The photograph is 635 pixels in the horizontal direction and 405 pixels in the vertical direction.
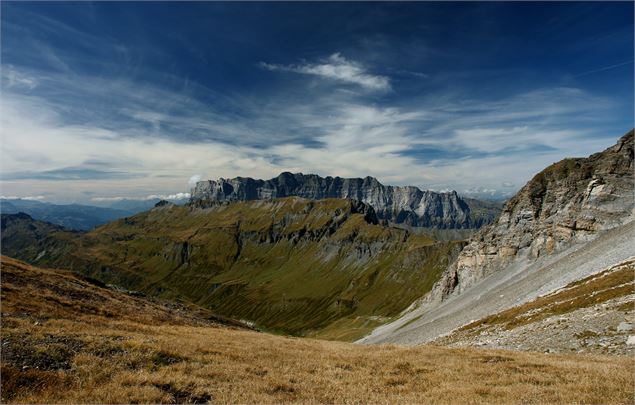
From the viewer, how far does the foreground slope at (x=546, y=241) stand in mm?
62594

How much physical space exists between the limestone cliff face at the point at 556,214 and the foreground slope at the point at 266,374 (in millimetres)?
75226

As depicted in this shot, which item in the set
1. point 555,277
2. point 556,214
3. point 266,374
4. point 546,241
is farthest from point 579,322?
point 556,214

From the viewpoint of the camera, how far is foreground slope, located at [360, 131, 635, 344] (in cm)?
6259

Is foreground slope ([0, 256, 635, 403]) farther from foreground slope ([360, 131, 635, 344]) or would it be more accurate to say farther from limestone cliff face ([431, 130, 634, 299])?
limestone cliff face ([431, 130, 634, 299])

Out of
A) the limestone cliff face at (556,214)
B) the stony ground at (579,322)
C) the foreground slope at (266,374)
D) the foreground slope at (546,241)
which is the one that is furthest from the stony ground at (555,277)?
the foreground slope at (266,374)

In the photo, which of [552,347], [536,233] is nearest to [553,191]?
[536,233]

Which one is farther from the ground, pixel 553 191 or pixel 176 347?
pixel 553 191

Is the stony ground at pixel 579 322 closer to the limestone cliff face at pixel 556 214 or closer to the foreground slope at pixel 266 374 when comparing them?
the foreground slope at pixel 266 374

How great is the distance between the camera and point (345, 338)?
156m

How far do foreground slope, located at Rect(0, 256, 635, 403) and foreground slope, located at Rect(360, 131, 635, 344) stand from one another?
143ft

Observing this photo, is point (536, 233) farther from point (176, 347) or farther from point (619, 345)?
point (176, 347)

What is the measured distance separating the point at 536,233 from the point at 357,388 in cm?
10034

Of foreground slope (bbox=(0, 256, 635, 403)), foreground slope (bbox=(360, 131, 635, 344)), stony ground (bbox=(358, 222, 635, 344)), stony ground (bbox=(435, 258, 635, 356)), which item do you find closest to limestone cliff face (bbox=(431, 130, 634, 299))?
foreground slope (bbox=(360, 131, 635, 344))

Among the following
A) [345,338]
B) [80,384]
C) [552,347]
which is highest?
[80,384]
